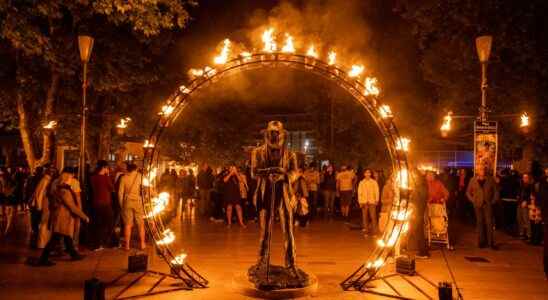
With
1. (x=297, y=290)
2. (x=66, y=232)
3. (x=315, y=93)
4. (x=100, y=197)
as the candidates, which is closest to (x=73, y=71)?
(x=100, y=197)

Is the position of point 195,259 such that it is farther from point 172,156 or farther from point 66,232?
point 172,156

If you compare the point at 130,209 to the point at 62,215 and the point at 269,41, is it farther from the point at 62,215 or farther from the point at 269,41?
the point at 269,41

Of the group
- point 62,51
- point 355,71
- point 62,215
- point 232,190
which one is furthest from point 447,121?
point 62,51

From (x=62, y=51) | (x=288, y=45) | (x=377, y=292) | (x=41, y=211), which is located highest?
(x=62, y=51)

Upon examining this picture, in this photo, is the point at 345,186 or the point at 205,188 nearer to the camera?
the point at 345,186

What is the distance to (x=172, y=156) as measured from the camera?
3112cm

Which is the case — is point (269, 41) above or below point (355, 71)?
above

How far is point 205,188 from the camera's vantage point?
18.4m

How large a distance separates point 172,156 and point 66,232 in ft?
71.4

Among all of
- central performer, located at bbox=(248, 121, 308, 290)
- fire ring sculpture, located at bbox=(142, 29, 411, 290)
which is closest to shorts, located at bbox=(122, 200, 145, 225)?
fire ring sculpture, located at bbox=(142, 29, 411, 290)

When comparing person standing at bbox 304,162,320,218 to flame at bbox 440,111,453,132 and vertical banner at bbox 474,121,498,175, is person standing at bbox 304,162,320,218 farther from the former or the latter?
vertical banner at bbox 474,121,498,175

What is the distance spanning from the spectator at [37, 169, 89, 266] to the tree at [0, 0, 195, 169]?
4.52 metres

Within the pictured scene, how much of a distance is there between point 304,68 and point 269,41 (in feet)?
2.66

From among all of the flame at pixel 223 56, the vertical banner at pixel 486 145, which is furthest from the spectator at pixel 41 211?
the vertical banner at pixel 486 145
